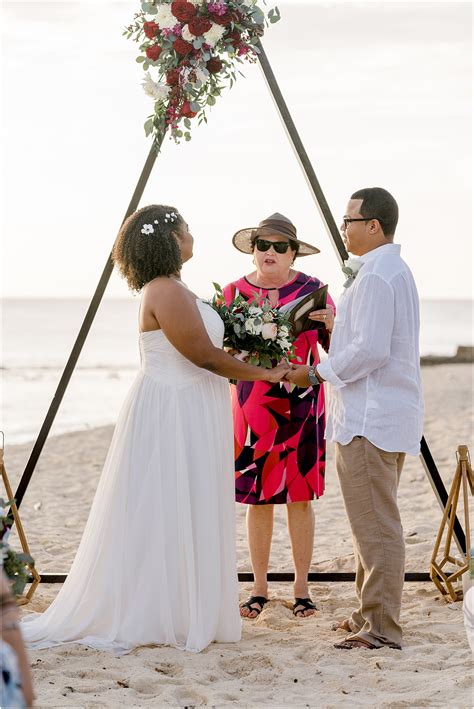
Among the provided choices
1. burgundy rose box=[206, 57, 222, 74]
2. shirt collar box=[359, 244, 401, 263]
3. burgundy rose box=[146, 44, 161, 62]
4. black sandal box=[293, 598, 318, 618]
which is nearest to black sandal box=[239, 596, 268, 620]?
black sandal box=[293, 598, 318, 618]

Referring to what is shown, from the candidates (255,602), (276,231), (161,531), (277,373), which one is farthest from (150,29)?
(255,602)

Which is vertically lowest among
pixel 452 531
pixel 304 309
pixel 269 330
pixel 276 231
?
pixel 452 531

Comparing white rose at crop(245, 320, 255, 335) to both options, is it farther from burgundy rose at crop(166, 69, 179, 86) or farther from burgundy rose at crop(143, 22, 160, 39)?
burgundy rose at crop(143, 22, 160, 39)

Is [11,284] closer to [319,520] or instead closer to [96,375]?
[96,375]

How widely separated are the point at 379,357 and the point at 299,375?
1.68ft

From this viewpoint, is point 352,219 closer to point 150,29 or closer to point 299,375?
point 299,375

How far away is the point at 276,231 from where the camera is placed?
17.6 feet

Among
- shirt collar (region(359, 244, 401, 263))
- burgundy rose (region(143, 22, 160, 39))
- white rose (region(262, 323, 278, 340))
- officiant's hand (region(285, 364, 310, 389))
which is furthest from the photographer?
burgundy rose (region(143, 22, 160, 39))

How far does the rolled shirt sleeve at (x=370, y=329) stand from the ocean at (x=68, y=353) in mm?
10894

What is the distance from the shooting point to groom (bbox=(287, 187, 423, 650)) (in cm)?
446

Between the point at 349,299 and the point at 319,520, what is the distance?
4.02 metres

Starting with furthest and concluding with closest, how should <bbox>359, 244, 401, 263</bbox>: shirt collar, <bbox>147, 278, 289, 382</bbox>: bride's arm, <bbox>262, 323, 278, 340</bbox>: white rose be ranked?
1. <bbox>262, 323, 278, 340</bbox>: white rose
2. <bbox>147, 278, 289, 382</bbox>: bride's arm
3. <bbox>359, 244, 401, 263</bbox>: shirt collar

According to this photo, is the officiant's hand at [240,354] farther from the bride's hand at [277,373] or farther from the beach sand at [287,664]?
the beach sand at [287,664]

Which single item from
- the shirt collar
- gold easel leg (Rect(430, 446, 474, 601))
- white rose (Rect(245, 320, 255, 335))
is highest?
the shirt collar
